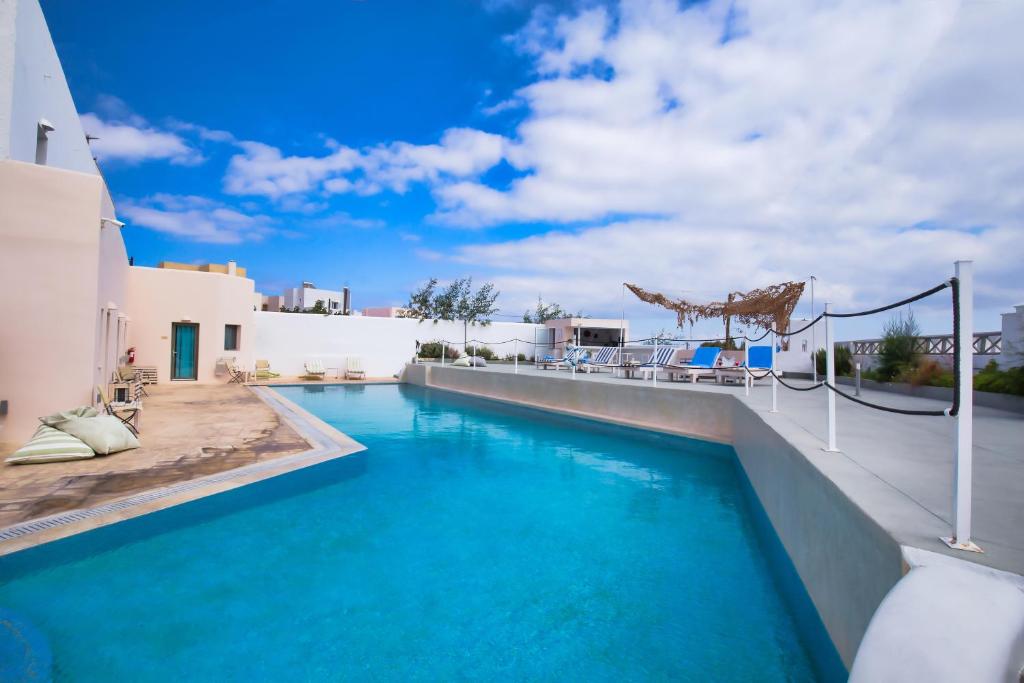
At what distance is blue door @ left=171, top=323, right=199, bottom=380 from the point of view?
15.2 metres

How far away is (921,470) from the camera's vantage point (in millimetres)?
3268

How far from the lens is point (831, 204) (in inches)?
630

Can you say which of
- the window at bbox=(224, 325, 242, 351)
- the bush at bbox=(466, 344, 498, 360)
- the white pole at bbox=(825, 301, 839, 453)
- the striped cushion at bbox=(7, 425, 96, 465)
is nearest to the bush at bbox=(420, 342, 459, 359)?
the bush at bbox=(466, 344, 498, 360)

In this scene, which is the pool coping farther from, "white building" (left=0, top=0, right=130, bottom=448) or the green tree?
the green tree

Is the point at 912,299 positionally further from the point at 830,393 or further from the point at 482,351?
the point at 482,351

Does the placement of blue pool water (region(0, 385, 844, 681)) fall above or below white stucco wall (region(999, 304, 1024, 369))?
below

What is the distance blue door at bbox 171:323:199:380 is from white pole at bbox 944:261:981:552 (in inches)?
701

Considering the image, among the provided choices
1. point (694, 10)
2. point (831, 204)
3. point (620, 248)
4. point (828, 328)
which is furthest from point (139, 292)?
point (831, 204)

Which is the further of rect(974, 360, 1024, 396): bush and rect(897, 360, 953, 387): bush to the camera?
rect(897, 360, 953, 387): bush

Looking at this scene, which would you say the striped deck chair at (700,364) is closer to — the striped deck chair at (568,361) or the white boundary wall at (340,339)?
the striped deck chair at (568,361)

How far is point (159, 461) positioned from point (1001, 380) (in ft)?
36.9

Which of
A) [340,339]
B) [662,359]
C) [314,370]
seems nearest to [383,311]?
[340,339]

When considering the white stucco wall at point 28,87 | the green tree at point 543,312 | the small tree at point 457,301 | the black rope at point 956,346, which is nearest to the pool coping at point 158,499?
the black rope at point 956,346

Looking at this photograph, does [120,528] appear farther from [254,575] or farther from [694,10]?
[694,10]
